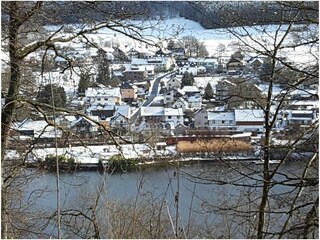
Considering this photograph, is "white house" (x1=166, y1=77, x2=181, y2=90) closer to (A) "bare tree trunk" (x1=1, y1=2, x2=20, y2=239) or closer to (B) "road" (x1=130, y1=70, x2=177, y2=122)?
(B) "road" (x1=130, y1=70, x2=177, y2=122)

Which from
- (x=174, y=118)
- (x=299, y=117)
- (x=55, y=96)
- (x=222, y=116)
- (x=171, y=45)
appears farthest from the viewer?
(x=174, y=118)

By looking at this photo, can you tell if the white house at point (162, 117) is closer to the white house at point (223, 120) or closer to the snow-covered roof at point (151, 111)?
the snow-covered roof at point (151, 111)

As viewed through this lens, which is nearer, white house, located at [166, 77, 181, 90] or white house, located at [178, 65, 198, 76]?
white house, located at [178, 65, 198, 76]

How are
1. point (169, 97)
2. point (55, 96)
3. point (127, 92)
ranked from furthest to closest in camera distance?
point (169, 97) < point (127, 92) < point (55, 96)

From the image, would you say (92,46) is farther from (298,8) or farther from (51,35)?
(298,8)

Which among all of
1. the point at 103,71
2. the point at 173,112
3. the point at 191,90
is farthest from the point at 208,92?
the point at 103,71

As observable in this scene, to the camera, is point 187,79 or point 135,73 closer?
point 135,73

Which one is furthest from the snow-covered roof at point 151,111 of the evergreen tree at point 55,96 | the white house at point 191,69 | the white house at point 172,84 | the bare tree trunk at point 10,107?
the bare tree trunk at point 10,107

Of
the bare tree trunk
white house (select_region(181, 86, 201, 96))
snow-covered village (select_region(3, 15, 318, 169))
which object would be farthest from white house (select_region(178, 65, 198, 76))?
the bare tree trunk

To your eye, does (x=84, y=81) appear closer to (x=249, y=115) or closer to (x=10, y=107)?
(x=10, y=107)
